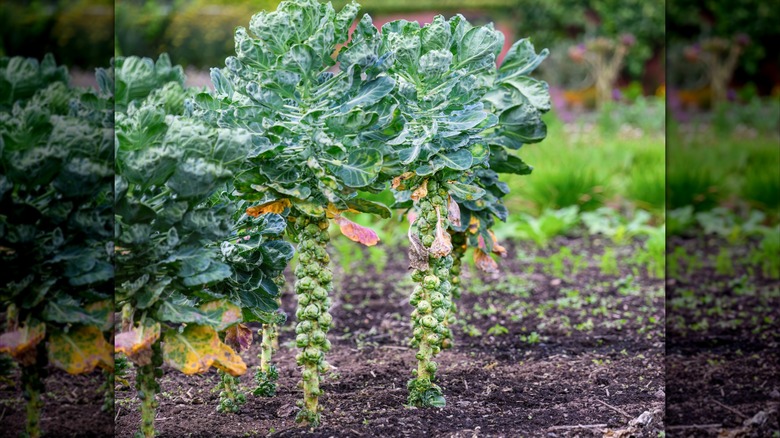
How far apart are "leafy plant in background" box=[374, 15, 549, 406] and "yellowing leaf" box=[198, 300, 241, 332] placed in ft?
1.57

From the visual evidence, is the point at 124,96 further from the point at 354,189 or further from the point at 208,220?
the point at 354,189

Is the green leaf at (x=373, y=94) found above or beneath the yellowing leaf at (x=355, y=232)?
above

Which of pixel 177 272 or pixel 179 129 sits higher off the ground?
pixel 179 129

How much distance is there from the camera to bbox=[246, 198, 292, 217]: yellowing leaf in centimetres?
198

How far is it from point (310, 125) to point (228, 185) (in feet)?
0.86

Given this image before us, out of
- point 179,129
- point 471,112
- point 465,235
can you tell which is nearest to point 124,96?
point 179,129

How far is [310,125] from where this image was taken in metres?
1.93

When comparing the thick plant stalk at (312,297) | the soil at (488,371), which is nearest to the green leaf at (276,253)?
the thick plant stalk at (312,297)

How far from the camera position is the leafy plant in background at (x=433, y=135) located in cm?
203

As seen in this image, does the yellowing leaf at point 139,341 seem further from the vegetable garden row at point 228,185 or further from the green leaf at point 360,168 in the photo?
the green leaf at point 360,168

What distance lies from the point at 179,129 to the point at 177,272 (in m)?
0.32

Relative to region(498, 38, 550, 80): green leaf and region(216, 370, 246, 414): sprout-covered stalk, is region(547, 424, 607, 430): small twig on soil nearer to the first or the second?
region(216, 370, 246, 414): sprout-covered stalk

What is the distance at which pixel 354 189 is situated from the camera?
6.57 feet

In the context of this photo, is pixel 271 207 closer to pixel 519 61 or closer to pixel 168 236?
pixel 168 236
